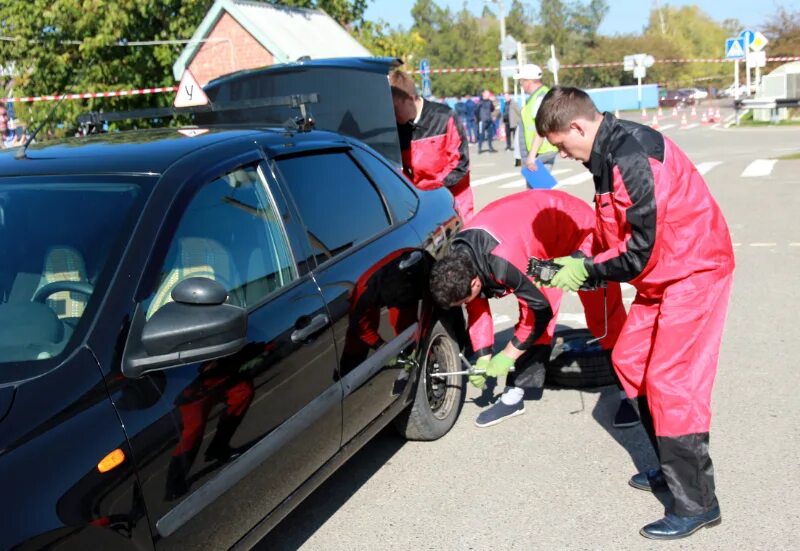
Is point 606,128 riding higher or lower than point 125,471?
higher

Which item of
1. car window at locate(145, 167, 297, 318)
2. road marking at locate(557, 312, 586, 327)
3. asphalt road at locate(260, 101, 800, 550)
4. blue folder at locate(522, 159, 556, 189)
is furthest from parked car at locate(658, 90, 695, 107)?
car window at locate(145, 167, 297, 318)

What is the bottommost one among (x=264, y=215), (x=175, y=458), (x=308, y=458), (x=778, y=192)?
(x=778, y=192)

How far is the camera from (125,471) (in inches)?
91.3

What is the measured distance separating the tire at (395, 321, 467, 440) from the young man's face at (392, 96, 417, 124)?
274 centimetres

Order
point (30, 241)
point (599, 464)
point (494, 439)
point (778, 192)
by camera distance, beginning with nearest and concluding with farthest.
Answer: point (30, 241) → point (599, 464) → point (494, 439) → point (778, 192)

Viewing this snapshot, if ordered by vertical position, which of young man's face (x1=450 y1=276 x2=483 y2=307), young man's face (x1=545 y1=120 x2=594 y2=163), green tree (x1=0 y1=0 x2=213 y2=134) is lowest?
young man's face (x1=450 y1=276 x2=483 y2=307)

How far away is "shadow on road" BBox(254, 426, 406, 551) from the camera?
3.68 m

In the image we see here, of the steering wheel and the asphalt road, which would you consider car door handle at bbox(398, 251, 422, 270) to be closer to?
the asphalt road

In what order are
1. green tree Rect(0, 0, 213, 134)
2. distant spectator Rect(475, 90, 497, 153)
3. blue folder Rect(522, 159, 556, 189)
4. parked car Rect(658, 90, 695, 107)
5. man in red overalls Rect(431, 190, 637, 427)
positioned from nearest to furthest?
man in red overalls Rect(431, 190, 637, 427) → blue folder Rect(522, 159, 556, 189) → green tree Rect(0, 0, 213, 134) → distant spectator Rect(475, 90, 497, 153) → parked car Rect(658, 90, 695, 107)

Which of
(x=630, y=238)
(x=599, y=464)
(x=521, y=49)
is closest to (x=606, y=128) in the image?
(x=630, y=238)

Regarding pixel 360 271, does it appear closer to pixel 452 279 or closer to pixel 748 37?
pixel 452 279

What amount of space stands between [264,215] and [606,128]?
54.3 inches

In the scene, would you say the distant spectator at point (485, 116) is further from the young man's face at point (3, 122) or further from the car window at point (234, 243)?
the car window at point (234, 243)

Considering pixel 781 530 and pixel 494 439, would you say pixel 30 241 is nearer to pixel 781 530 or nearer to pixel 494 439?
pixel 494 439
